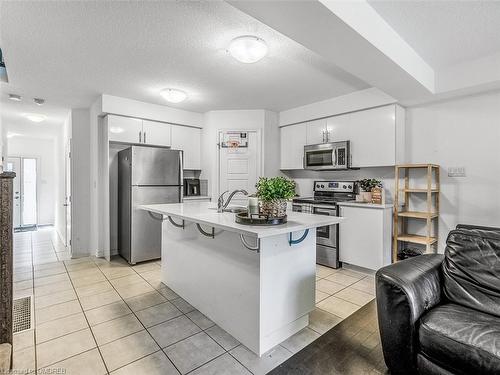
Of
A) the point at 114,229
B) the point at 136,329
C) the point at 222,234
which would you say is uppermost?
the point at 222,234

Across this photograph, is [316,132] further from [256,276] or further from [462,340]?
[462,340]

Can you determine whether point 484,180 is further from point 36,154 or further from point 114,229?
point 36,154

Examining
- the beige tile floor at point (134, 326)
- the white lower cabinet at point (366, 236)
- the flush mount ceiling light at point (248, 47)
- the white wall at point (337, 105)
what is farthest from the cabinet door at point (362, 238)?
the flush mount ceiling light at point (248, 47)

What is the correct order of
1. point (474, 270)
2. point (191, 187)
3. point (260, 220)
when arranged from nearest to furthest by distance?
point (474, 270) < point (260, 220) < point (191, 187)

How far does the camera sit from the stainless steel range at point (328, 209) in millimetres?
3623

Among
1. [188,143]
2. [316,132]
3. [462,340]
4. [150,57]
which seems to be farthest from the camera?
[188,143]

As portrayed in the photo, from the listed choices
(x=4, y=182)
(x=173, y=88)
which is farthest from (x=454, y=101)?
(x=4, y=182)

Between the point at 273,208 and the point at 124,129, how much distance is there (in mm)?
3057

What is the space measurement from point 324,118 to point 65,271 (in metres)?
4.22

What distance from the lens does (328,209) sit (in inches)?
144

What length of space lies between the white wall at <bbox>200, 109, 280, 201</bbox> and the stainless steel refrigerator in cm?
60

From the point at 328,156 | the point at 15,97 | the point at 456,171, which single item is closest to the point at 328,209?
the point at 328,156

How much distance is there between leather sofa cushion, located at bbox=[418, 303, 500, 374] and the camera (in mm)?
1195

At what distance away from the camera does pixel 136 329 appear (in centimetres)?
215
